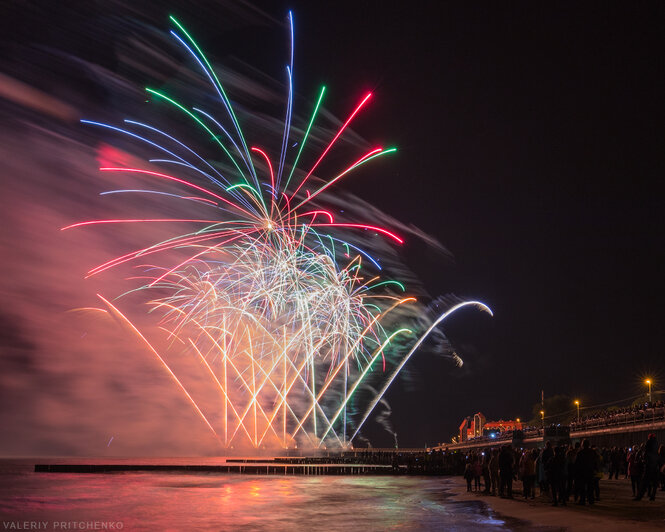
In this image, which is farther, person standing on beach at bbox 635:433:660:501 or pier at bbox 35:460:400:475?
pier at bbox 35:460:400:475

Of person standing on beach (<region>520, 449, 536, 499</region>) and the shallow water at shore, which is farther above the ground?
person standing on beach (<region>520, 449, 536, 499</region>)

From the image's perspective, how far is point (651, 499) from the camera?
1897 centimetres

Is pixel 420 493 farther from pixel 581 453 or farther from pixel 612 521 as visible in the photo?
pixel 612 521

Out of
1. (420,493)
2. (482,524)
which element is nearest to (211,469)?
(420,493)

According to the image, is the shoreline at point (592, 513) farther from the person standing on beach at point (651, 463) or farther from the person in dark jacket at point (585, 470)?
the person standing on beach at point (651, 463)

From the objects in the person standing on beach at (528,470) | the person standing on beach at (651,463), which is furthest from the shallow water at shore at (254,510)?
the person standing on beach at (651,463)

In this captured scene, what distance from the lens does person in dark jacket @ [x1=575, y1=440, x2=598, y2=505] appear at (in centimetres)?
1789

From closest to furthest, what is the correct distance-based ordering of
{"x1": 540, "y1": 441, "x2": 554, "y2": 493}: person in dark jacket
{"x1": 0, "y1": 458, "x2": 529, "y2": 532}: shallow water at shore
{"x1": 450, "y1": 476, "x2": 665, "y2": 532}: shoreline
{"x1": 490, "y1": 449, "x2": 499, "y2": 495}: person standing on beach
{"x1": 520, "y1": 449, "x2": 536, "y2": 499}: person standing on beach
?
{"x1": 450, "y1": 476, "x2": 665, "y2": 532}: shoreline < {"x1": 0, "y1": 458, "x2": 529, "y2": 532}: shallow water at shore < {"x1": 540, "y1": 441, "x2": 554, "y2": 493}: person in dark jacket < {"x1": 520, "y1": 449, "x2": 536, "y2": 499}: person standing on beach < {"x1": 490, "y1": 449, "x2": 499, "y2": 495}: person standing on beach

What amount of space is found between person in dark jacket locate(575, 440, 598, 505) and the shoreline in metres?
0.35

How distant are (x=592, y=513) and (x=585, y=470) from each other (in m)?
2.38

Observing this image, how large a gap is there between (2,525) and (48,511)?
366 centimetres

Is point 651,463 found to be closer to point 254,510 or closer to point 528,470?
point 528,470

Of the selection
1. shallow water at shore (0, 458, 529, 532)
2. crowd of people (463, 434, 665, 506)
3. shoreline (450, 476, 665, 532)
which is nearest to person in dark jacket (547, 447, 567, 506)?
crowd of people (463, 434, 665, 506)

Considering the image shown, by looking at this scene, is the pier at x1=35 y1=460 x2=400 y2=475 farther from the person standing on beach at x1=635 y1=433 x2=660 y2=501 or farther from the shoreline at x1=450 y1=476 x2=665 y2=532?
the person standing on beach at x1=635 y1=433 x2=660 y2=501
